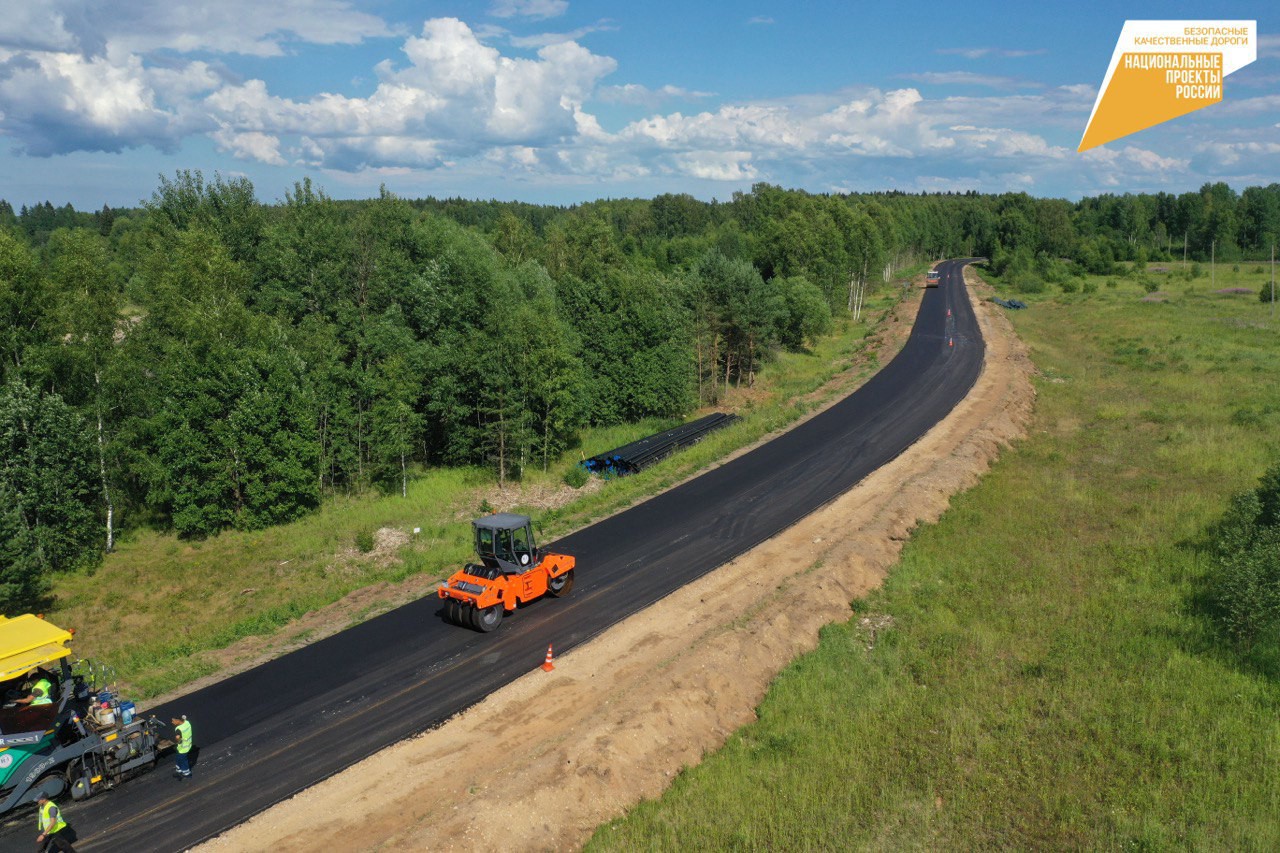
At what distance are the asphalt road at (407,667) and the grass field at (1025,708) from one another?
18.5 ft

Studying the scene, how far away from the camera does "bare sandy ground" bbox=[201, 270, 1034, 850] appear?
44.3ft

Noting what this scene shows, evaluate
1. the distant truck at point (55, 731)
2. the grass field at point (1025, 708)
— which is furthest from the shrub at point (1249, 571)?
the distant truck at point (55, 731)

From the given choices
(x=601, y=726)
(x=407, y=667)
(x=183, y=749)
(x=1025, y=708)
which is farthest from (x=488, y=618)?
(x=1025, y=708)

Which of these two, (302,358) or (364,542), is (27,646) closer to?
(364,542)

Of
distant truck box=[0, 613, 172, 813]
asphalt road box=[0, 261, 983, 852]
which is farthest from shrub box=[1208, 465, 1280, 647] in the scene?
distant truck box=[0, 613, 172, 813]

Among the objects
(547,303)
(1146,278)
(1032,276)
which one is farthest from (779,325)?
(1146,278)

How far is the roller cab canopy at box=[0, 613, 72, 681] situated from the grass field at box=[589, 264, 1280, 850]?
11.4 metres

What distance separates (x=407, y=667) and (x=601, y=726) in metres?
5.84

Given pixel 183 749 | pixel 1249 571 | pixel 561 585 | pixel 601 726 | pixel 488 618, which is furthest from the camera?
pixel 561 585

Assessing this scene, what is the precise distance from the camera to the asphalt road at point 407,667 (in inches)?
559

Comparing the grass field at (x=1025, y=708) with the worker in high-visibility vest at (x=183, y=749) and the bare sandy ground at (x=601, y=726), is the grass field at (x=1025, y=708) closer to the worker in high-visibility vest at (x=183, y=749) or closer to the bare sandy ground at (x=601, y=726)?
the bare sandy ground at (x=601, y=726)

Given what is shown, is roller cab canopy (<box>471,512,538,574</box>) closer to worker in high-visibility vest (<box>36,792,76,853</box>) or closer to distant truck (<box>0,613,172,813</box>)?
distant truck (<box>0,613,172,813</box>)

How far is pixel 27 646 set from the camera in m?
14.8

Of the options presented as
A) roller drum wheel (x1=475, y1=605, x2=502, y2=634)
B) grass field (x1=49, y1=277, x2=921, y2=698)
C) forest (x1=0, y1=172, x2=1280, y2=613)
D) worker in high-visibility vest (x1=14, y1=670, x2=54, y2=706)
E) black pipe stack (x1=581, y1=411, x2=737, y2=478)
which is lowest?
grass field (x1=49, y1=277, x2=921, y2=698)
